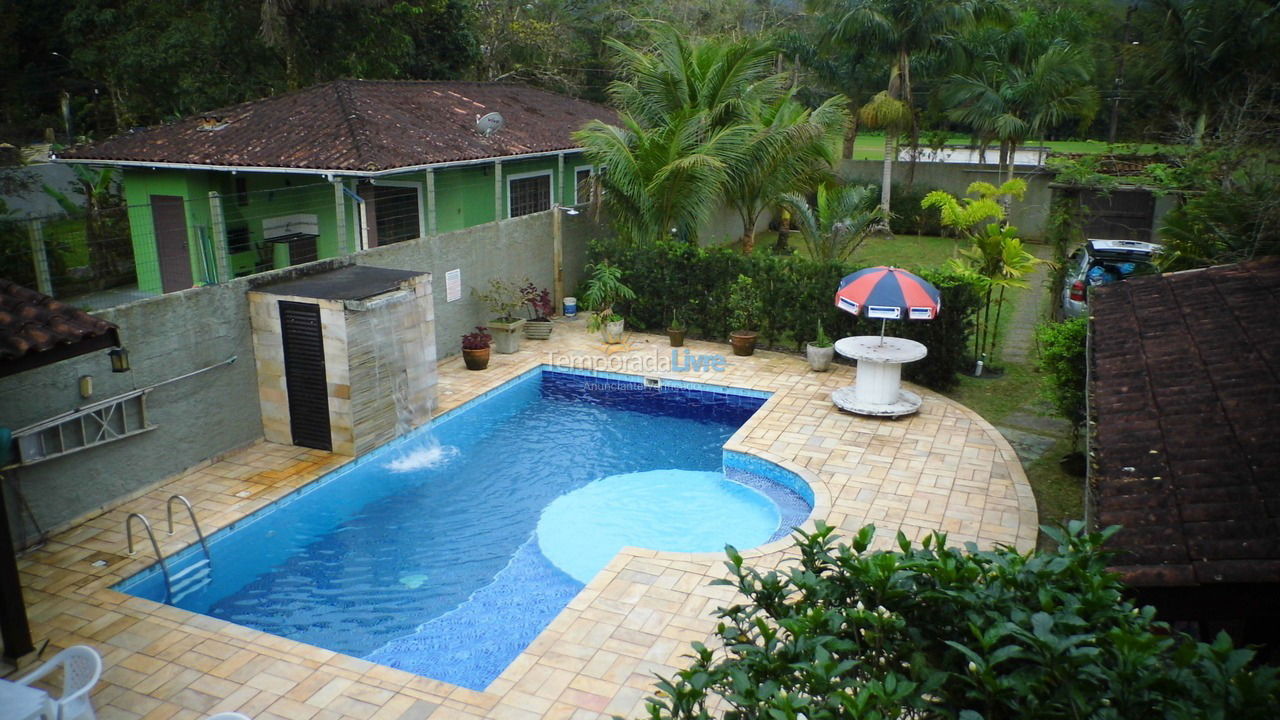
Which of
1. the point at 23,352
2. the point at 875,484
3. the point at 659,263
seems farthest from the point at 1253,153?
the point at 23,352

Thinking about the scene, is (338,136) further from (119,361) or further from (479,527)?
(479,527)

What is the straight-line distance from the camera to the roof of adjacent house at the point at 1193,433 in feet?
12.1

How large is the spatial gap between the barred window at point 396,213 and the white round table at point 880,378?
943cm

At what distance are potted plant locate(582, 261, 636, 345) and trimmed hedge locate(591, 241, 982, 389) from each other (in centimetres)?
26

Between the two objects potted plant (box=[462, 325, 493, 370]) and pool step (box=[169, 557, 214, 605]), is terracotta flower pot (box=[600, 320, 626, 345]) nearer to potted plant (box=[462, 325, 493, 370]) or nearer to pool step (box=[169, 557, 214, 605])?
potted plant (box=[462, 325, 493, 370])

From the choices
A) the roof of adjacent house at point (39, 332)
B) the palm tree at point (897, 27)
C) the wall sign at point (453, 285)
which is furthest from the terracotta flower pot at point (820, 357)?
the palm tree at point (897, 27)

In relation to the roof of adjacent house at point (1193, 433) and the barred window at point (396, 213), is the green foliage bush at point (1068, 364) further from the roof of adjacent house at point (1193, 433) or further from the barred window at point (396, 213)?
the barred window at point (396, 213)

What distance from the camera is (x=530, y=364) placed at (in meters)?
14.9

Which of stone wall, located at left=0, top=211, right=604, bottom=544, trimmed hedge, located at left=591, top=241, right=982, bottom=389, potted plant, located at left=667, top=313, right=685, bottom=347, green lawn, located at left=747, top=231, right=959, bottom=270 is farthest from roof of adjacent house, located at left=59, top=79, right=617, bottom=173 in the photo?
green lawn, located at left=747, top=231, right=959, bottom=270

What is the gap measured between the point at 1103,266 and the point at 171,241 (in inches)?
650

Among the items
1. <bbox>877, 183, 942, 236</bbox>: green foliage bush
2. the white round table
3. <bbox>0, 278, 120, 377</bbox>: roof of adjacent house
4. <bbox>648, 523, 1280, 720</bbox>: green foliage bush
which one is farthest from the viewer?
<bbox>877, 183, 942, 236</bbox>: green foliage bush

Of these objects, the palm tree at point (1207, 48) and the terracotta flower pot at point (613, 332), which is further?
the palm tree at point (1207, 48)

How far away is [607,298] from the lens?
1627 centimetres

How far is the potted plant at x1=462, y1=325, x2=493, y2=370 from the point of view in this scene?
14.4 metres
